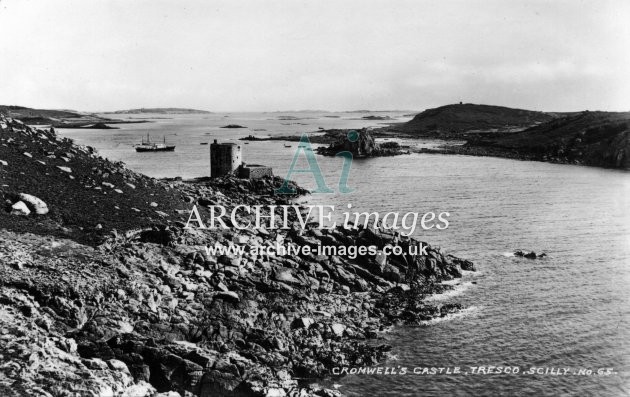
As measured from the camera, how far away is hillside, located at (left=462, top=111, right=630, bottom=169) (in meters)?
101

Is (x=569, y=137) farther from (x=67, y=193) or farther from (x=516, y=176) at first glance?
(x=67, y=193)

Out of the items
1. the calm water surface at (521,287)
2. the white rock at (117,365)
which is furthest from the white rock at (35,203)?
the calm water surface at (521,287)

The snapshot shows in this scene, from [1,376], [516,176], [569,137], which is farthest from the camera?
[569,137]

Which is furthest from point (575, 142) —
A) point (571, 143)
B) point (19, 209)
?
point (19, 209)

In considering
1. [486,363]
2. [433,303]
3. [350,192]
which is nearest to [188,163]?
[350,192]

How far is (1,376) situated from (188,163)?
262 ft

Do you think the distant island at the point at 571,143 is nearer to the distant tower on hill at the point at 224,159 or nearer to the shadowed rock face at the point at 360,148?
the shadowed rock face at the point at 360,148

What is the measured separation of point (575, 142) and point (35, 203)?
111660 mm

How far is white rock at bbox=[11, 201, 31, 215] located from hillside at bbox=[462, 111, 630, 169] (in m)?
98.9

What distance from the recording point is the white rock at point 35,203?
26.1 m

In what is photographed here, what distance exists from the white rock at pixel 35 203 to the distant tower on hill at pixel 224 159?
3513cm

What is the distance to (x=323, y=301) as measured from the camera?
2694cm

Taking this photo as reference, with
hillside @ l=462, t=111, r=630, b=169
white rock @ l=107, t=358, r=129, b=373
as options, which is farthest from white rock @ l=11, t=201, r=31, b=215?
hillside @ l=462, t=111, r=630, b=169

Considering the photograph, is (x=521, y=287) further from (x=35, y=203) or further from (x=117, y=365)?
(x=35, y=203)
